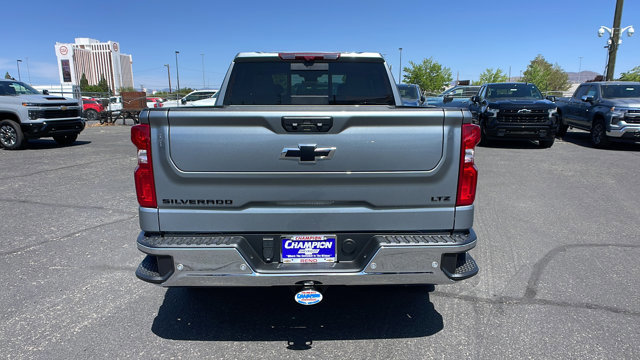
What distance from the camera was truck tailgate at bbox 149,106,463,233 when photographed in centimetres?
261

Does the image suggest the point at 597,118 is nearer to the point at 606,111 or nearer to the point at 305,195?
the point at 606,111

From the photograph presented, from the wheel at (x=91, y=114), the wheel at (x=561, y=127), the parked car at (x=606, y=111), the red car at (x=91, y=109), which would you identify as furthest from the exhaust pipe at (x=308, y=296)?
the wheel at (x=91, y=114)

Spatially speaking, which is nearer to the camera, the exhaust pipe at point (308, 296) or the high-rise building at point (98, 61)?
the exhaust pipe at point (308, 296)

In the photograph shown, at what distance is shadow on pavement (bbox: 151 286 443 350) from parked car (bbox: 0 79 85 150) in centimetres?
1169

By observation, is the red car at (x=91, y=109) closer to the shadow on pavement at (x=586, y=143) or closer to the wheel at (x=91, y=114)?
the wheel at (x=91, y=114)

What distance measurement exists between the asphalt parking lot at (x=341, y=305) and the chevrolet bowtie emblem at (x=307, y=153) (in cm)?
130

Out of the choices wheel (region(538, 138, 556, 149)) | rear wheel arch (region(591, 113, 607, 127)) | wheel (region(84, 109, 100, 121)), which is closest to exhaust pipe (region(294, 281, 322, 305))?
wheel (region(538, 138, 556, 149))

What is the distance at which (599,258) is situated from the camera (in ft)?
15.0

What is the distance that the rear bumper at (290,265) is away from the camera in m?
2.64

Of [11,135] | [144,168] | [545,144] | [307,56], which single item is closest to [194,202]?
[144,168]

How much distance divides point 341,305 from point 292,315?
0.43 meters

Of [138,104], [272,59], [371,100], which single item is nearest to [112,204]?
[272,59]

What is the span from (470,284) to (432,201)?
1603 mm

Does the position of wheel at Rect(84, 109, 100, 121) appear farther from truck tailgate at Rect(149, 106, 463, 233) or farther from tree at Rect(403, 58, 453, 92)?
tree at Rect(403, 58, 453, 92)
